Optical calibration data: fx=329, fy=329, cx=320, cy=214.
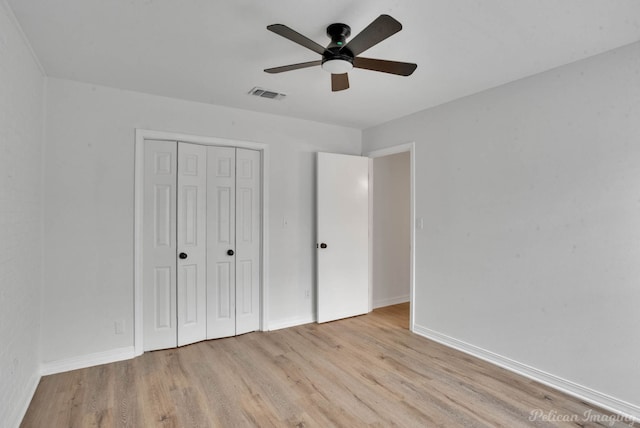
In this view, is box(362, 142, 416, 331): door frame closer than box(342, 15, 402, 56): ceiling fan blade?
No

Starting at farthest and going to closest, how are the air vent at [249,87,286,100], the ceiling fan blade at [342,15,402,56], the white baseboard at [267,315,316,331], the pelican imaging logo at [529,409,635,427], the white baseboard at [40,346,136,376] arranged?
the white baseboard at [267,315,316,331], the air vent at [249,87,286,100], the white baseboard at [40,346,136,376], the pelican imaging logo at [529,409,635,427], the ceiling fan blade at [342,15,402,56]

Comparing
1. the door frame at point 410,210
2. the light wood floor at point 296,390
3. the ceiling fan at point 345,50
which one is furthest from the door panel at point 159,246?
the door frame at point 410,210

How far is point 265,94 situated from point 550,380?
137 inches

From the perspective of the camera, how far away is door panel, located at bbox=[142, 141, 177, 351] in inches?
126

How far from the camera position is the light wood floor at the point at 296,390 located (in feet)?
7.14

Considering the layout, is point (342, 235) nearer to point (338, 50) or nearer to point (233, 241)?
point (233, 241)

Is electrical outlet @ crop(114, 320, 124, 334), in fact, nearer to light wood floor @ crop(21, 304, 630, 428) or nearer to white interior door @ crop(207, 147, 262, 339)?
light wood floor @ crop(21, 304, 630, 428)

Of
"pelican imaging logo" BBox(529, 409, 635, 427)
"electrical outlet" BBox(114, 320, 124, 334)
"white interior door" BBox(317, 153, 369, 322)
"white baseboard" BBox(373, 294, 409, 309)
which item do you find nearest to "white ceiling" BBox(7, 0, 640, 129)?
"white interior door" BBox(317, 153, 369, 322)

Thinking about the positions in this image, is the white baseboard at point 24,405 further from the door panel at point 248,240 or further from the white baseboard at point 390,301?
the white baseboard at point 390,301

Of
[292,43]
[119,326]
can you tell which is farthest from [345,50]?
[119,326]

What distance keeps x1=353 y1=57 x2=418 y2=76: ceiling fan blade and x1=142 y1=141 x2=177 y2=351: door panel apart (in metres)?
2.16


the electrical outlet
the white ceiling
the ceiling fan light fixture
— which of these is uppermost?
the white ceiling

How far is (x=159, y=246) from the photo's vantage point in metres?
3.26

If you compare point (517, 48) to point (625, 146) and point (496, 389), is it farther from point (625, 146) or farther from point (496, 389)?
point (496, 389)
